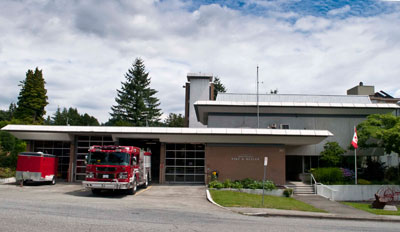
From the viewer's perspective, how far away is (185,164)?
2938cm

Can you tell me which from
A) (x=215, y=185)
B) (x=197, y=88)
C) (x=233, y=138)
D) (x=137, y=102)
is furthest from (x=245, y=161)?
(x=137, y=102)

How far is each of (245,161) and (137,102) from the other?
4465 cm

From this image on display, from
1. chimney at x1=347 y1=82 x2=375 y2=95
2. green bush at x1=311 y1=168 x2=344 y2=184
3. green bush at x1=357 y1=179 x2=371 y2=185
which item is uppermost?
chimney at x1=347 y1=82 x2=375 y2=95

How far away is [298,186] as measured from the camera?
2739cm

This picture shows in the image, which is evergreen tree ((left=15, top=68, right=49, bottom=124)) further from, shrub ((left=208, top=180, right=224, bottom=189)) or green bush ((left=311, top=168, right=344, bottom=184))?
green bush ((left=311, top=168, right=344, bottom=184))

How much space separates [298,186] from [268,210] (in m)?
11.7

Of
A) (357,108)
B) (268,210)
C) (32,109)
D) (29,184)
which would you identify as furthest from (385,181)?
(32,109)

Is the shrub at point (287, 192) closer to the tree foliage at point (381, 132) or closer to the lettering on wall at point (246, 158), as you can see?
the lettering on wall at point (246, 158)

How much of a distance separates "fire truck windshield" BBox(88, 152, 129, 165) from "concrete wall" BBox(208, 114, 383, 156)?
556 inches

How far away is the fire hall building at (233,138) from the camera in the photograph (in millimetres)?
26998

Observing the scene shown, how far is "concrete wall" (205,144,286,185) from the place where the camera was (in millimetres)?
27547

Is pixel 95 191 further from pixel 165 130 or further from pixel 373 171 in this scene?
pixel 373 171

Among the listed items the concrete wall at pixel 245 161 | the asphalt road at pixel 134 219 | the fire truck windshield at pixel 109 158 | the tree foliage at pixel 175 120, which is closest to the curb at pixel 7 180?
the fire truck windshield at pixel 109 158

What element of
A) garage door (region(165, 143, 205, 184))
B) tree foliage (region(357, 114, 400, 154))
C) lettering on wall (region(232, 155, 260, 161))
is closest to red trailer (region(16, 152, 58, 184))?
garage door (region(165, 143, 205, 184))
